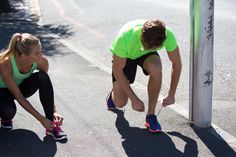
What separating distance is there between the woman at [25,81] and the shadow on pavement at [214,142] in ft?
4.00

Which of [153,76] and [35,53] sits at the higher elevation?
[35,53]

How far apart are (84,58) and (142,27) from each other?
361cm

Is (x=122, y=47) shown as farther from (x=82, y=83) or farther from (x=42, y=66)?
(x=82, y=83)

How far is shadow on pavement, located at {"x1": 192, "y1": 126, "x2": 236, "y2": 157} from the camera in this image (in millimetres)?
4086

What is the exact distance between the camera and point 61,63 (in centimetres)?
738

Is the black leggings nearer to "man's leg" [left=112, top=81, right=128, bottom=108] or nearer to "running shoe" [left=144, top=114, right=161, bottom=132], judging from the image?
"man's leg" [left=112, top=81, right=128, bottom=108]

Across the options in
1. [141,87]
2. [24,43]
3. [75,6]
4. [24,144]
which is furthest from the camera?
[75,6]

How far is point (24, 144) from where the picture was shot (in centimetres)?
433

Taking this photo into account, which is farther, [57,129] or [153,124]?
[153,124]

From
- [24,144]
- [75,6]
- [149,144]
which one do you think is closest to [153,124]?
[149,144]

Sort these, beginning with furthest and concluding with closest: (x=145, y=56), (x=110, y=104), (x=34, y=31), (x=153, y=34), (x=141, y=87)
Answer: (x=34, y=31)
(x=141, y=87)
(x=110, y=104)
(x=145, y=56)
(x=153, y=34)

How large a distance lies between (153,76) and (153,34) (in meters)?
0.65

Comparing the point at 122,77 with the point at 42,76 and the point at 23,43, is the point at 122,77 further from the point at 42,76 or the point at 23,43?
the point at 23,43

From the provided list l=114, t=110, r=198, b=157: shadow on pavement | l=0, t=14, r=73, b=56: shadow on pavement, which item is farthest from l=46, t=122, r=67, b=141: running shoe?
l=0, t=14, r=73, b=56: shadow on pavement
